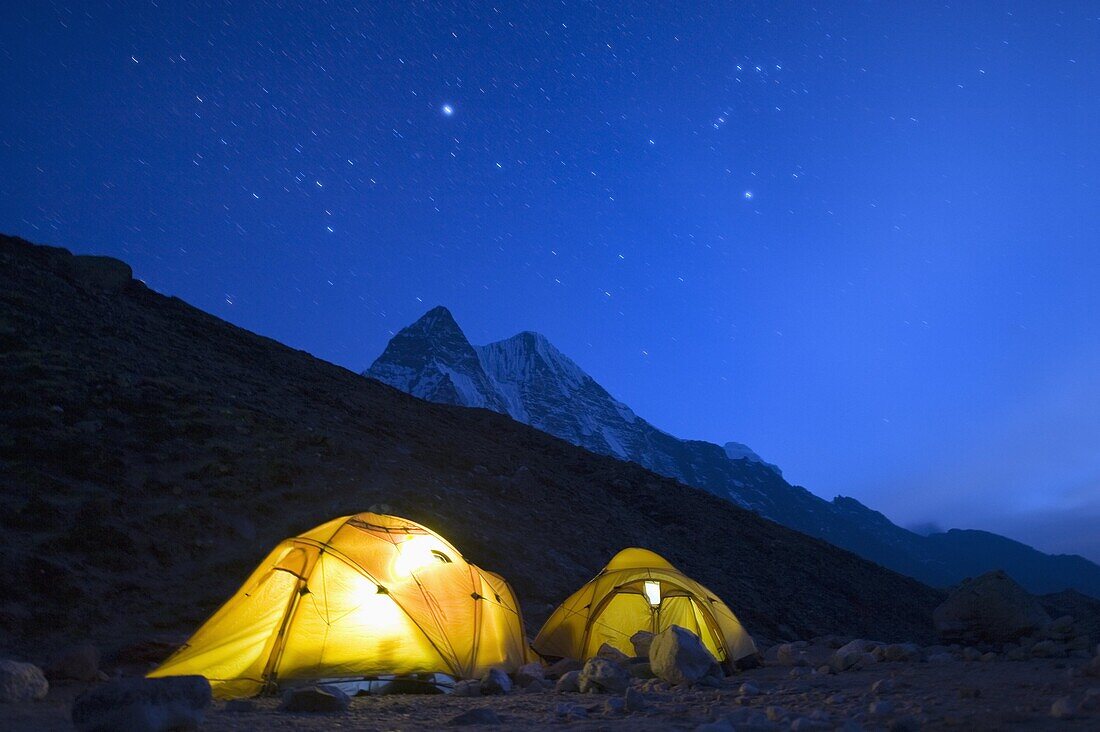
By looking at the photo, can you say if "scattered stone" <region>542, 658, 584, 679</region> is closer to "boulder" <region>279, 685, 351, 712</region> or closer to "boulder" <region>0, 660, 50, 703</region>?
"boulder" <region>279, 685, 351, 712</region>

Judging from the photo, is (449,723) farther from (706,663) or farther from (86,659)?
(86,659)

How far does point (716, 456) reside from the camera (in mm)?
170250

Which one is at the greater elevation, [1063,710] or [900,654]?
[1063,710]

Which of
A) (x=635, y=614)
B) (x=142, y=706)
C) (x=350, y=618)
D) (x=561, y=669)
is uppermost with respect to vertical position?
(x=350, y=618)

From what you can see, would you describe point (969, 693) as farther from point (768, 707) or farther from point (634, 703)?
point (634, 703)

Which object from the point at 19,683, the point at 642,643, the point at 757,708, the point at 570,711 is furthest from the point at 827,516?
the point at 19,683

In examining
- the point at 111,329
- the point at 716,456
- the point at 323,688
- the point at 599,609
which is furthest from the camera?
the point at 716,456

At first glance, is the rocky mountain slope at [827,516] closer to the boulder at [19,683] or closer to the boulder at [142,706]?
the boulder at [19,683]

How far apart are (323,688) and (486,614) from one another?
3.34 meters

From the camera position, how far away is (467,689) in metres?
9.32

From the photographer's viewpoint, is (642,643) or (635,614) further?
(635,614)

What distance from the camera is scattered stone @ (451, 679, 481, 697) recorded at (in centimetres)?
925

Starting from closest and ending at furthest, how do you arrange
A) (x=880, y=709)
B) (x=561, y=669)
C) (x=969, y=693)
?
(x=880, y=709), (x=969, y=693), (x=561, y=669)

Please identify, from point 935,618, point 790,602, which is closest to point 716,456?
point 790,602
